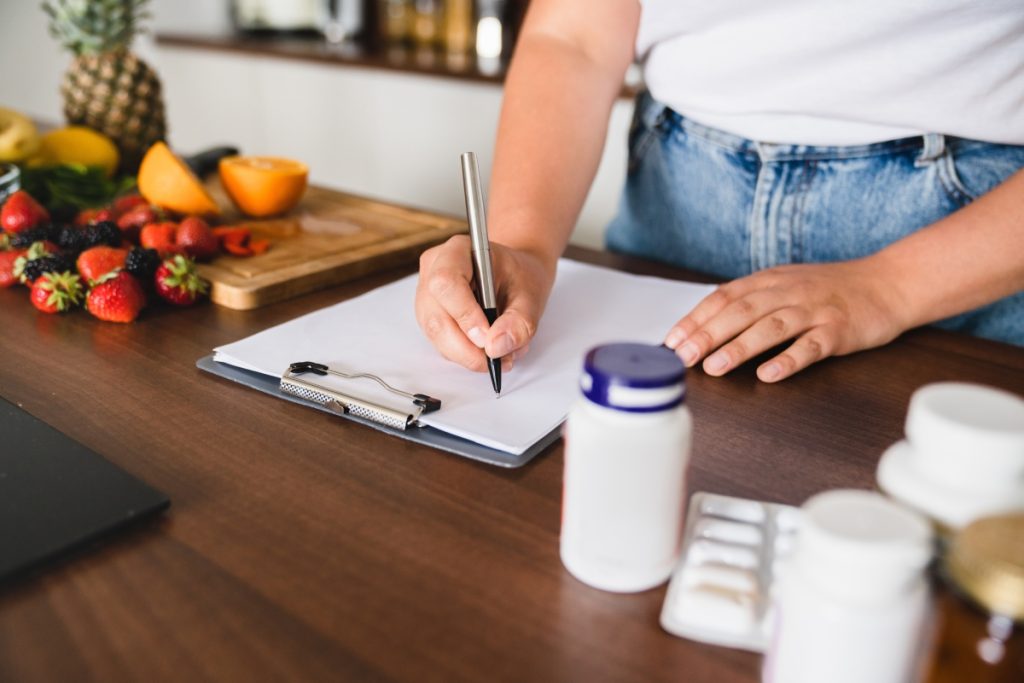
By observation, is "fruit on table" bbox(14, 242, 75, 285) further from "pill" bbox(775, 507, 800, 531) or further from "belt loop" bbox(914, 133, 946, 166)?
"belt loop" bbox(914, 133, 946, 166)

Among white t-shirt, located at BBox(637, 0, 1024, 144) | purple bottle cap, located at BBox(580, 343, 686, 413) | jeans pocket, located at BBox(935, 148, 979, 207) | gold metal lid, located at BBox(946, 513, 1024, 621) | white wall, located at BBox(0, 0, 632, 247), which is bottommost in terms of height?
white wall, located at BBox(0, 0, 632, 247)

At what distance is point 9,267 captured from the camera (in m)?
0.98

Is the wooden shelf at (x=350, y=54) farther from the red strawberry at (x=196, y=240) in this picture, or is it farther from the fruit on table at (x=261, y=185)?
the red strawberry at (x=196, y=240)

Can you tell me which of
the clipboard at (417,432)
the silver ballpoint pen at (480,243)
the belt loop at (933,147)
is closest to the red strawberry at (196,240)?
the clipboard at (417,432)

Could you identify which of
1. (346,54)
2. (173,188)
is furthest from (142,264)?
(346,54)

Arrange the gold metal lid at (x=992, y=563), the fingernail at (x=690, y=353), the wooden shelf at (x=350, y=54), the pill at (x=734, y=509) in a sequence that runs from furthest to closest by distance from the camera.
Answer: the wooden shelf at (x=350, y=54), the fingernail at (x=690, y=353), the pill at (x=734, y=509), the gold metal lid at (x=992, y=563)

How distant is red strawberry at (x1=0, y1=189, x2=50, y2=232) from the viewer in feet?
3.38

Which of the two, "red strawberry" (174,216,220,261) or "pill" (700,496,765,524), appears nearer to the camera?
"pill" (700,496,765,524)

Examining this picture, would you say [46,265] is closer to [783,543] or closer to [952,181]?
[783,543]

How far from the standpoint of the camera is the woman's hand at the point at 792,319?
772mm

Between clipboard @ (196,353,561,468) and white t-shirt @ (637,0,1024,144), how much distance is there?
21.2 inches

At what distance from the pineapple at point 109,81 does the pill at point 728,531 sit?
1.30 metres

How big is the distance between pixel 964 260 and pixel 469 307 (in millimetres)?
474

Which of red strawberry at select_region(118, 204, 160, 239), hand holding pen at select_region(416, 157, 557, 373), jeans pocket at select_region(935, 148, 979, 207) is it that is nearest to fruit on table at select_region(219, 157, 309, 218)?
red strawberry at select_region(118, 204, 160, 239)
